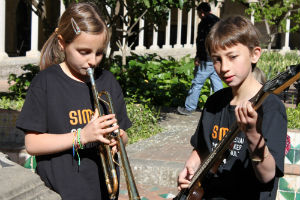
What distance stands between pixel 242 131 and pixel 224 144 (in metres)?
0.09

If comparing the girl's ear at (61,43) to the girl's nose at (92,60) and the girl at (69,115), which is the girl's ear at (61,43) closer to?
the girl at (69,115)

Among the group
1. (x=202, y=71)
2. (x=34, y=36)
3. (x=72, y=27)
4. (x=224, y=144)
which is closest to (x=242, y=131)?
(x=224, y=144)

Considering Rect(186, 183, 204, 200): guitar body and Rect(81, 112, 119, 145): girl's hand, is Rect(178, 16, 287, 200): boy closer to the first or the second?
Rect(186, 183, 204, 200): guitar body

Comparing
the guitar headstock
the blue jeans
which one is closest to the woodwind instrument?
the guitar headstock

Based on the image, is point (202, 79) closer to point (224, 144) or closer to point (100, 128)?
point (100, 128)

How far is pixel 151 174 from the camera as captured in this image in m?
4.80

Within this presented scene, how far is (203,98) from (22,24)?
1452 centimetres

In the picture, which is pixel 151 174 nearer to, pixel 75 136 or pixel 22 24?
pixel 75 136

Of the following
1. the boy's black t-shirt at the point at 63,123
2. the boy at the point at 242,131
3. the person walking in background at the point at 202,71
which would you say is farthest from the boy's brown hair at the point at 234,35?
the person walking in background at the point at 202,71

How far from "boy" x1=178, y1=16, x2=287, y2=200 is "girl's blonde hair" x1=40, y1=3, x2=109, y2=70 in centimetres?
52

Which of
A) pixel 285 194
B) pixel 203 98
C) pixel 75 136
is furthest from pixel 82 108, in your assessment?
pixel 203 98

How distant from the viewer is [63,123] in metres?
2.18

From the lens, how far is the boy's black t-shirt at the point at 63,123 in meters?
2.14

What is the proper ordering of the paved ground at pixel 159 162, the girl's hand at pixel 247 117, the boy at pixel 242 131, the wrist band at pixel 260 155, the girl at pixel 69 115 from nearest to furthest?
the girl's hand at pixel 247 117, the wrist band at pixel 260 155, the boy at pixel 242 131, the girl at pixel 69 115, the paved ground at pixel 159 162
